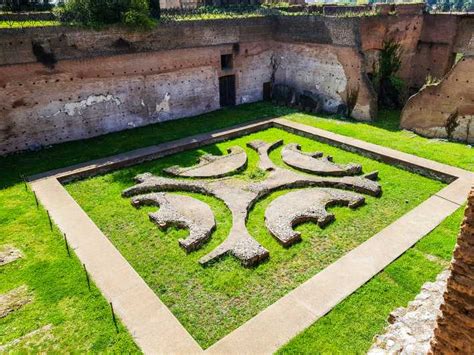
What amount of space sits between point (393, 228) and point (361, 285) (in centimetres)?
238

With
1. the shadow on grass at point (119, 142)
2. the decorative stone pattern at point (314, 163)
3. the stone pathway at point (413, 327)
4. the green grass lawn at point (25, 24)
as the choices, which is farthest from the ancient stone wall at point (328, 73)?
the stone pathway at point (413, 327)

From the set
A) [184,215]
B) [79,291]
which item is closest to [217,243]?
[184,215]

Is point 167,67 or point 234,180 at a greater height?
point 167,67

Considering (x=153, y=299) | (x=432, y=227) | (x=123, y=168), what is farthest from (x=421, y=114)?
(x=153, y=299)

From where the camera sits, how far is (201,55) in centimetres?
1794

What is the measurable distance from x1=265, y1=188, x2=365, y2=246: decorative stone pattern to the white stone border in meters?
1.22

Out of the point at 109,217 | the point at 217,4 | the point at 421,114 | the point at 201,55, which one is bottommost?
the point at 109,217

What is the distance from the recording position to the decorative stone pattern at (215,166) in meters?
12.2

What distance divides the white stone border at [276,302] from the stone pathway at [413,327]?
1026 mm

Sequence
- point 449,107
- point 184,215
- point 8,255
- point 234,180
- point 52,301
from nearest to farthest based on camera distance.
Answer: point 52,301
point 8,255
point 184,215
point 234,180
point 449,107

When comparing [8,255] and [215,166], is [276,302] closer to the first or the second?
[8,255]

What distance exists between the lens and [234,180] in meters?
11.8

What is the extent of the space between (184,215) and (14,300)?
4.07m

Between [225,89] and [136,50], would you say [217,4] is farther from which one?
[136,50]
